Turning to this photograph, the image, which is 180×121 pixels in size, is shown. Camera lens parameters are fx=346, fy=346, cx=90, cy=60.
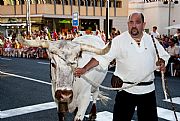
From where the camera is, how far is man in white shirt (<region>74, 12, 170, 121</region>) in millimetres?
4684

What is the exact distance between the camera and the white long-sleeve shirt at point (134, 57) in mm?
4688

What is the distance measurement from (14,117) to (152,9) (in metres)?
41.6

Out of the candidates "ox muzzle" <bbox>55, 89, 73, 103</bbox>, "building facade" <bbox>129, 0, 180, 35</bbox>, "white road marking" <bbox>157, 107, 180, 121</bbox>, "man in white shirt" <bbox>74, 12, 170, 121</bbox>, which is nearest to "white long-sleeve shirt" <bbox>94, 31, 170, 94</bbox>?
"man in white shirt" <bbox>74, 12, 170, 121</bbox>

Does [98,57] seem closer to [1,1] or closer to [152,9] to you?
[152,9]

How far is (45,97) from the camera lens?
959 centimetres

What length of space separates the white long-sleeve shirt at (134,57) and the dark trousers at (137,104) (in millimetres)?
84

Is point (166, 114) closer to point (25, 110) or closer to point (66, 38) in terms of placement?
point (25, 110)

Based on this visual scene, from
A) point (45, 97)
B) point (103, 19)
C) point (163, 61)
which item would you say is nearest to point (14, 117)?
point (45, 97)

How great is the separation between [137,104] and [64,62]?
118 centimetres

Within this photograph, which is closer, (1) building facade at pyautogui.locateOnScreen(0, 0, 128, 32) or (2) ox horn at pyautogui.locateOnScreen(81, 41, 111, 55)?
(2) ox horn at pyautogui.locateOnScreen(81, 41, 111, 55)

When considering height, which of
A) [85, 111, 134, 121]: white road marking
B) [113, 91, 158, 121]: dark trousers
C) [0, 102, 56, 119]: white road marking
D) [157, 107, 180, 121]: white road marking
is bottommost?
[0, 102, 56, 119]: white road marking

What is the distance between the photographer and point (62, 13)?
53812 mm

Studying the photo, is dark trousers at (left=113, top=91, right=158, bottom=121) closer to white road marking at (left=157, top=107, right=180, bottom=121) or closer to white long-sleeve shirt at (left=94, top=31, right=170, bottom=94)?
white long-sleeve shirt at (left=94, top=31, right=170, bottom=94)

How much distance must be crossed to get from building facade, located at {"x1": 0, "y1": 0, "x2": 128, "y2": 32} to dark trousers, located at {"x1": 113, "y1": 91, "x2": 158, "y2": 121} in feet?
154
